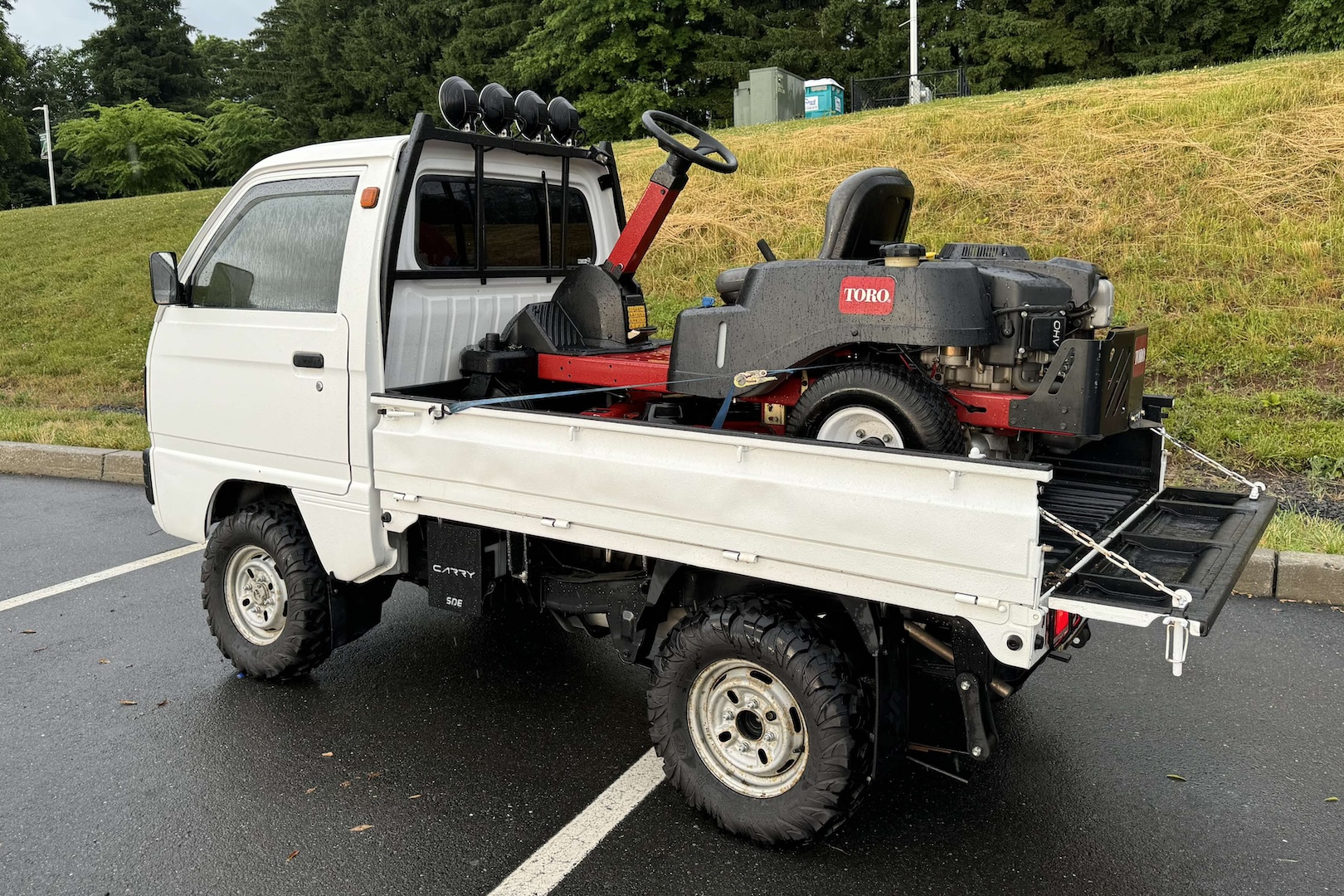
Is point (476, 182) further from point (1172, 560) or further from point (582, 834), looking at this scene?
point (1172, 560)

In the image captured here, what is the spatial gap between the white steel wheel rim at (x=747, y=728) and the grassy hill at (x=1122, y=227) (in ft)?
17.9

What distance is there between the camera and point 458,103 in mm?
4496

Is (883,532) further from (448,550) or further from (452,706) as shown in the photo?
(452,706)

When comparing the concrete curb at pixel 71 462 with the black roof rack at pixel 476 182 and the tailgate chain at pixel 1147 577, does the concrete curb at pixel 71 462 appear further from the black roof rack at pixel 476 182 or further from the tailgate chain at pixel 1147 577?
the tailgate chain at pixel 1147 577

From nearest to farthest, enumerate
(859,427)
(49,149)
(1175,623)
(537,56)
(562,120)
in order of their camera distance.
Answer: (1175,623)
(859,427)
(562,120)
(537,56)
(49,149)

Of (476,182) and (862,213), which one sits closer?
(862,213)

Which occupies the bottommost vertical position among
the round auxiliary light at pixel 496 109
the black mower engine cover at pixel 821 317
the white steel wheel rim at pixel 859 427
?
the white steel wheel rim at pixel 859 427

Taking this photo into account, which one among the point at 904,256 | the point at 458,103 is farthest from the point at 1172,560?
the point at 458,103

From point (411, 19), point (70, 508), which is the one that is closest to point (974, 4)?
point (411, 19)

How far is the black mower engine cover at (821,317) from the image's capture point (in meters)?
3.73

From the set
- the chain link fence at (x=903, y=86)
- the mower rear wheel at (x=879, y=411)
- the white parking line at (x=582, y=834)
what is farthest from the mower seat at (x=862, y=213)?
the chain link fence at (x=903, y=86)

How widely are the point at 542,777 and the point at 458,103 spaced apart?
9.11 ft

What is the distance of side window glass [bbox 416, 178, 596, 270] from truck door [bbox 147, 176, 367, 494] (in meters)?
0.35

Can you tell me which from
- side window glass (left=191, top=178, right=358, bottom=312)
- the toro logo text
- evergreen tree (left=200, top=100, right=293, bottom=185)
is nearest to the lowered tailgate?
the toro logo text
